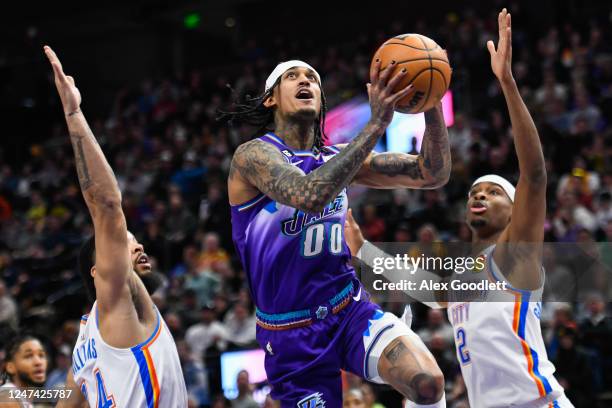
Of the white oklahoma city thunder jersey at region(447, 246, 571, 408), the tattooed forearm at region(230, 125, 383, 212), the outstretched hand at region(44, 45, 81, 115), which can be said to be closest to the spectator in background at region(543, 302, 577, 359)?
the white oklahoma city thunder jersey at region(447, 246, 571, 408)

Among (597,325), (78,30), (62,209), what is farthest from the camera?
(78,30)

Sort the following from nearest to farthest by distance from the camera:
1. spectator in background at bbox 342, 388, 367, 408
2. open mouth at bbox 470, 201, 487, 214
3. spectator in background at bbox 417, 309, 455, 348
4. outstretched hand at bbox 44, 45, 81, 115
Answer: outstretched hand at bbox 44, 45, 81, 115 → open mouth at bbox 470, 201, 487, 214 → spectator in background at bbox 342, 388, 367, 408 → spectator in background at bbox 417, 309, 455, 348

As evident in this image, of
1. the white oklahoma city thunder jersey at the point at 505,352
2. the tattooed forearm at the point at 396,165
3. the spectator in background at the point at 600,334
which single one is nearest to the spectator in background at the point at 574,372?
the spectator in background at the point at 600,334

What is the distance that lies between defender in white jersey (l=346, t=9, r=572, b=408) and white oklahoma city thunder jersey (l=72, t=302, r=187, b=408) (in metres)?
1.26

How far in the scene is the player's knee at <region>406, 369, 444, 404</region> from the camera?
13.2ft

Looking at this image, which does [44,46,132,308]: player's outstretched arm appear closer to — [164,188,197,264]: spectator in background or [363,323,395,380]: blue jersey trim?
[363,323,395,380]: blue jersey trim

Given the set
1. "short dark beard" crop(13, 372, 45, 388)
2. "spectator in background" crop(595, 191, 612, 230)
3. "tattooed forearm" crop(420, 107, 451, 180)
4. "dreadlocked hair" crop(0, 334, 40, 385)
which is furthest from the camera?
"spectator in background" crop(595, 191, 612, 230)

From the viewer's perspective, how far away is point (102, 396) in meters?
4.54

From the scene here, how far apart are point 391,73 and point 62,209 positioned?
12170mm

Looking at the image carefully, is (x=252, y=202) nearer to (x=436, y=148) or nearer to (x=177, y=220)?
(x=436, y=148)

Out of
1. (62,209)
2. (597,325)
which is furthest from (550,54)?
(62,209)

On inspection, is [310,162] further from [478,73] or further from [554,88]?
[478,73]

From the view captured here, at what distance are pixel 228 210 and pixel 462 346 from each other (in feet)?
26.7

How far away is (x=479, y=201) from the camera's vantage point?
16.9 feet
